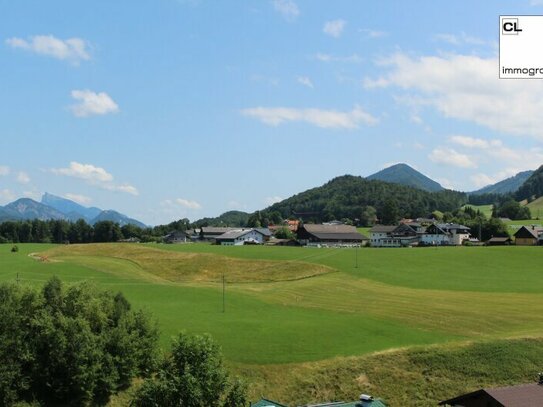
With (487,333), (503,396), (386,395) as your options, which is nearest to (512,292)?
(487,333)

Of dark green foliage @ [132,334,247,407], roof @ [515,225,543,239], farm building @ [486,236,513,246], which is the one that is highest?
roof @ [515,225,543,239]

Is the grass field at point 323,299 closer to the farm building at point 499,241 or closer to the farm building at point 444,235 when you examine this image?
the farm building at point 499,241

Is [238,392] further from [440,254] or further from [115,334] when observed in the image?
[440,254]

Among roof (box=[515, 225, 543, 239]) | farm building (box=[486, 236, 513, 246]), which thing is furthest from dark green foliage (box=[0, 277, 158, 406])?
farm building (box=[486, 236, 513, 246])

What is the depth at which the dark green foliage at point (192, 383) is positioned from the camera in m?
33.8

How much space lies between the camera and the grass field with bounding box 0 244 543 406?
4650 cm

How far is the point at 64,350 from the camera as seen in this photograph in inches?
1628

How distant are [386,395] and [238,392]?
42.5 ft

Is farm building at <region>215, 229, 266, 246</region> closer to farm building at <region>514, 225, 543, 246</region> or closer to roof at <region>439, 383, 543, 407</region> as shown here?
farm building at <region>514, 225, 543, 246</region>

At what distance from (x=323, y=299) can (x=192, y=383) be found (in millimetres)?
39869

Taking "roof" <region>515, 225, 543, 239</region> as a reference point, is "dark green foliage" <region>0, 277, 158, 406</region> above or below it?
below

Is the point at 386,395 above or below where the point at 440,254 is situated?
below

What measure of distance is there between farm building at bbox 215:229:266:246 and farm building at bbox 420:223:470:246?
50419mm

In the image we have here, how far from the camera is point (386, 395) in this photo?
42.0 m
